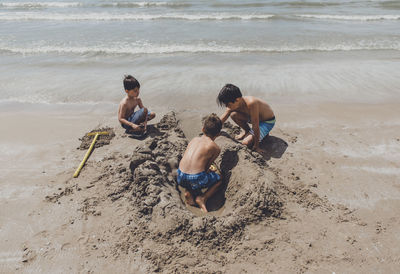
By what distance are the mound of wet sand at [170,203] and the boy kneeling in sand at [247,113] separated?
42cm

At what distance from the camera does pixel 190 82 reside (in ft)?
23.0

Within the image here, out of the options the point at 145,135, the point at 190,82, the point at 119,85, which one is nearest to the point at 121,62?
the point at 119,85

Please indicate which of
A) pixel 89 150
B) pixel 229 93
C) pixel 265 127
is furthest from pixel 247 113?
pixel 89 150

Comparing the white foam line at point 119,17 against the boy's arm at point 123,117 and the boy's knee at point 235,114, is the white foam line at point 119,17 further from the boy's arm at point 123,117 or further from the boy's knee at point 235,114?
the boy's knee at point 235,114

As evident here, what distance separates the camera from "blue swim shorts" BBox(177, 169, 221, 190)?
11.1ft

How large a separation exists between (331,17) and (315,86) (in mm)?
8786

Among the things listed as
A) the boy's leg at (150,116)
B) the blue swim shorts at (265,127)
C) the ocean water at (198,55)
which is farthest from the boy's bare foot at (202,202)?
the ocean water at (198,55)

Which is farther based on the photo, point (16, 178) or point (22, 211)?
point (16, 178)

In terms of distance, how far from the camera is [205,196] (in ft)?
11.2

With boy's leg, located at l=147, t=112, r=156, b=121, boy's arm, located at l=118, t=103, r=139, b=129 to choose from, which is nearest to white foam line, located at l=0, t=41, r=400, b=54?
boy's leg, located at l=147, t=112, r=156, b=121

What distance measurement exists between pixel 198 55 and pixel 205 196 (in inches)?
250

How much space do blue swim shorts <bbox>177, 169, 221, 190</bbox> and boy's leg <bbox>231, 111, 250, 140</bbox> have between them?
1.42 meters

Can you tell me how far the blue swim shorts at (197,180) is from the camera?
3.39 meters

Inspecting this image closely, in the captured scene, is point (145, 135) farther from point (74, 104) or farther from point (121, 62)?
point (121, 62)
